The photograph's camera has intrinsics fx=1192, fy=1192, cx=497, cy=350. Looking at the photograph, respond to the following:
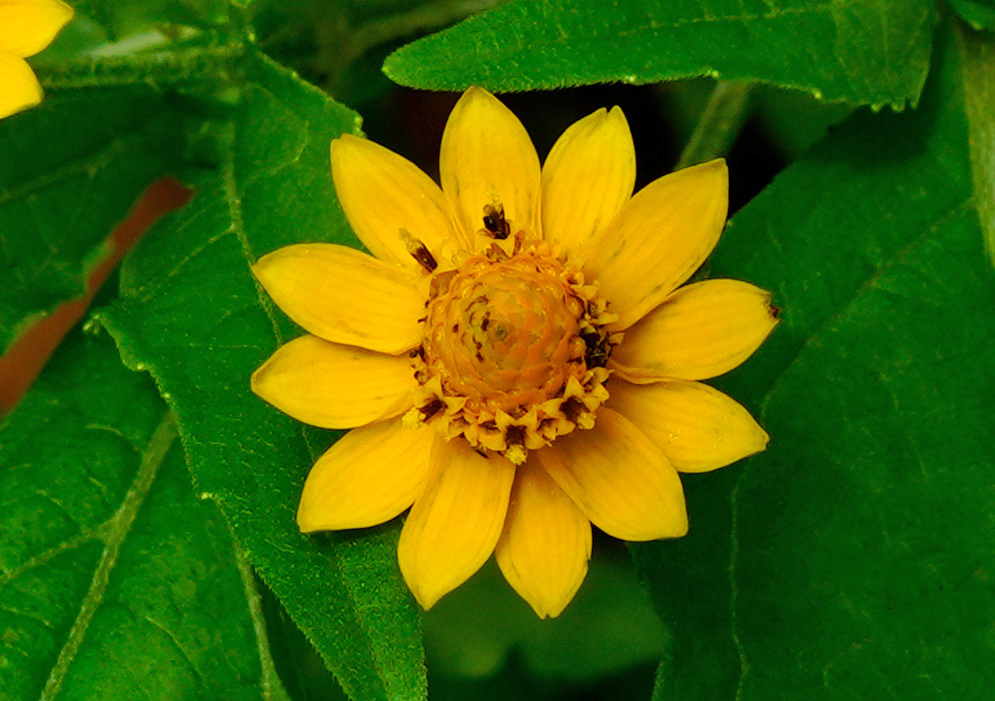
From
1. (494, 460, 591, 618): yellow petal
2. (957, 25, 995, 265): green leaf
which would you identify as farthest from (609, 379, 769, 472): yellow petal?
(957, 25, 995, 265): green leaf

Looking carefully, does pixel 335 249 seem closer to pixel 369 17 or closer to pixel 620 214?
pixel 620 214

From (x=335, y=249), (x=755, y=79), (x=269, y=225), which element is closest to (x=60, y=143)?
(x=269, y=225)

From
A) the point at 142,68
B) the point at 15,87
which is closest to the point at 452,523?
the point at 15,87

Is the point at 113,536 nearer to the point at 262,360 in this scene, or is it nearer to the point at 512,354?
the point at 262,360

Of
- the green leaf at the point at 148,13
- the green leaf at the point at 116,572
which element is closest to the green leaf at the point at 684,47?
the green leaf at the point at 148,13

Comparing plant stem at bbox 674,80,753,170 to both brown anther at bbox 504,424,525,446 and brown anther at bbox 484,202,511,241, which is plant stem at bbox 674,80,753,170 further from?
brown anther at bbox 504,424,525,446

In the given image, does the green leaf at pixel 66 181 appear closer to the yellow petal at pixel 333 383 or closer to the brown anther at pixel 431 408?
the yellow petal at pixel 333 383
